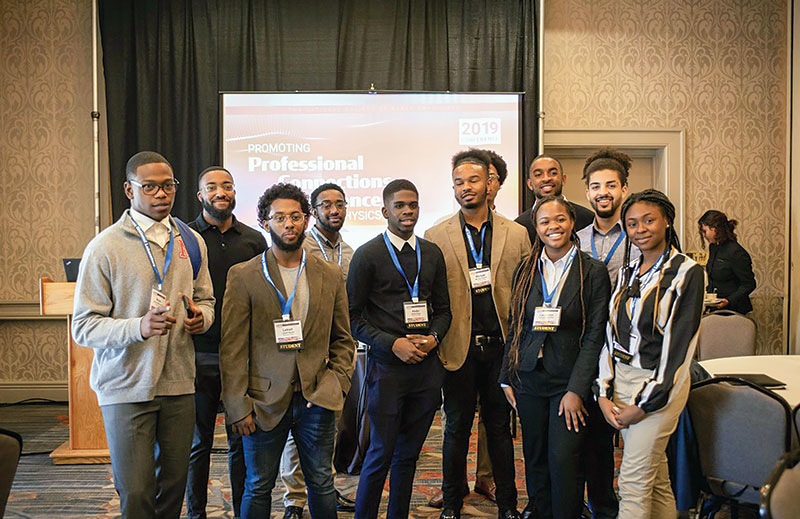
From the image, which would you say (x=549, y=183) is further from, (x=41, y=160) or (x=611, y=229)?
(x=41, y=160)

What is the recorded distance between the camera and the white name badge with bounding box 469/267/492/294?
3174mm

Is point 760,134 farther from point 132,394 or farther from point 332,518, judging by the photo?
point 132,394

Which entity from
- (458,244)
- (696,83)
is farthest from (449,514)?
(696,83)

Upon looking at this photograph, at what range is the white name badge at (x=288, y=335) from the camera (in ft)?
→ 8.60

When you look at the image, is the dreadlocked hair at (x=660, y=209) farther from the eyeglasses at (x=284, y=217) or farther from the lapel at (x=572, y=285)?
the eyeglasses at (x=284, y=217)

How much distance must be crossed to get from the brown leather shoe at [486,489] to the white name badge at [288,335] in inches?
59.9

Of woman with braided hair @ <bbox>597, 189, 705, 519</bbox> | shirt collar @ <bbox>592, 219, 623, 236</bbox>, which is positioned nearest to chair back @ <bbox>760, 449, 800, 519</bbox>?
woman with braided hair @ <bbox>597, 189, 705, 519</bbox>

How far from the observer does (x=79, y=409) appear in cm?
423

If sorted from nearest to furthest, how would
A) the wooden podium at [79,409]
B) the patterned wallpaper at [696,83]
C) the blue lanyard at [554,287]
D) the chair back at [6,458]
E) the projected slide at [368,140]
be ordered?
the chair back at [6,458] → the blue lanyard at [554,287] → the wooden podium at [79,409] → the projected slide at [368,140] → the patterned wallpaper at [696,83]

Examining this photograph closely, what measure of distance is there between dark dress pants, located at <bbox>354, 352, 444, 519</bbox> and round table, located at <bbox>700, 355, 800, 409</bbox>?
1409mm

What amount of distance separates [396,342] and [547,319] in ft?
2.00

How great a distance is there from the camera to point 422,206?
220 inches

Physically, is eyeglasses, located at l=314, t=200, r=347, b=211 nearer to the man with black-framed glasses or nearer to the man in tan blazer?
the man with black-framed glasses

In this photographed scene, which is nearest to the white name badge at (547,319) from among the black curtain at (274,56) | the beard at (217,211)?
the beard at (217,211)
